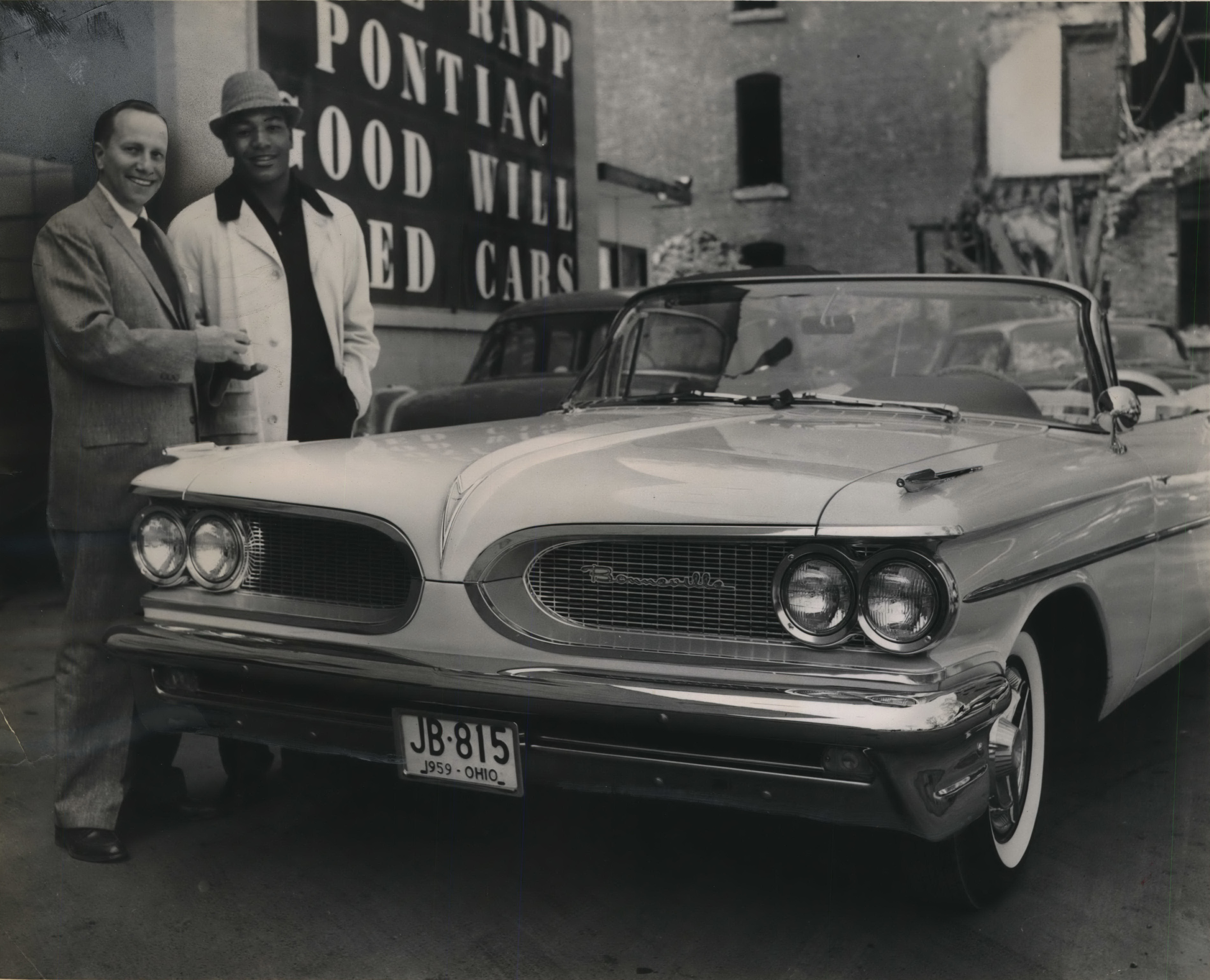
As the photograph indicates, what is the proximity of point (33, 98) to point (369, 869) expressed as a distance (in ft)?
7.90

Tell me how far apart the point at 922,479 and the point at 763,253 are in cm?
1385

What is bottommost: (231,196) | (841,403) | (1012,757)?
(1012,757)

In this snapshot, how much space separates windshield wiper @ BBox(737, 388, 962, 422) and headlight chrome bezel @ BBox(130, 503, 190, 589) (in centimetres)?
157

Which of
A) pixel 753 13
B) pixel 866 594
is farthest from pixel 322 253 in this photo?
pixel 753 13

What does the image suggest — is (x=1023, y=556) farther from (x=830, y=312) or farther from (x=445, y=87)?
(x=445, y=87)

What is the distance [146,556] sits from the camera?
9.82ft

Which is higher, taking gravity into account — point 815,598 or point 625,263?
point 625,263

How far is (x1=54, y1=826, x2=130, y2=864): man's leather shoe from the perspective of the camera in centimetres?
318

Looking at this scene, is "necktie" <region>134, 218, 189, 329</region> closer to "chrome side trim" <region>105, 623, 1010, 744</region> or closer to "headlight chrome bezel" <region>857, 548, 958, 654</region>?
"chrome side trim" <region>105, 623, 1010, 744</region>

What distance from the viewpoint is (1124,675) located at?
329 cm

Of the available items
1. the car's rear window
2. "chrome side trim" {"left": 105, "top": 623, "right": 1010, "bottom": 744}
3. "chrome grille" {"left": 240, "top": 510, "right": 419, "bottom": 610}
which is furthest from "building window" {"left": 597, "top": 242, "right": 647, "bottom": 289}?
"chrome side trim" {"left": 105, "top": 623, "right": 1010, "bottom": 744}

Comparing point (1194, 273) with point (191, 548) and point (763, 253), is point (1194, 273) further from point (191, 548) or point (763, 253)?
point (191, 548)

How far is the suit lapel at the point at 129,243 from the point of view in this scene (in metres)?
3.41

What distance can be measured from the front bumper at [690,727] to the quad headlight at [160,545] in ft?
1.26
